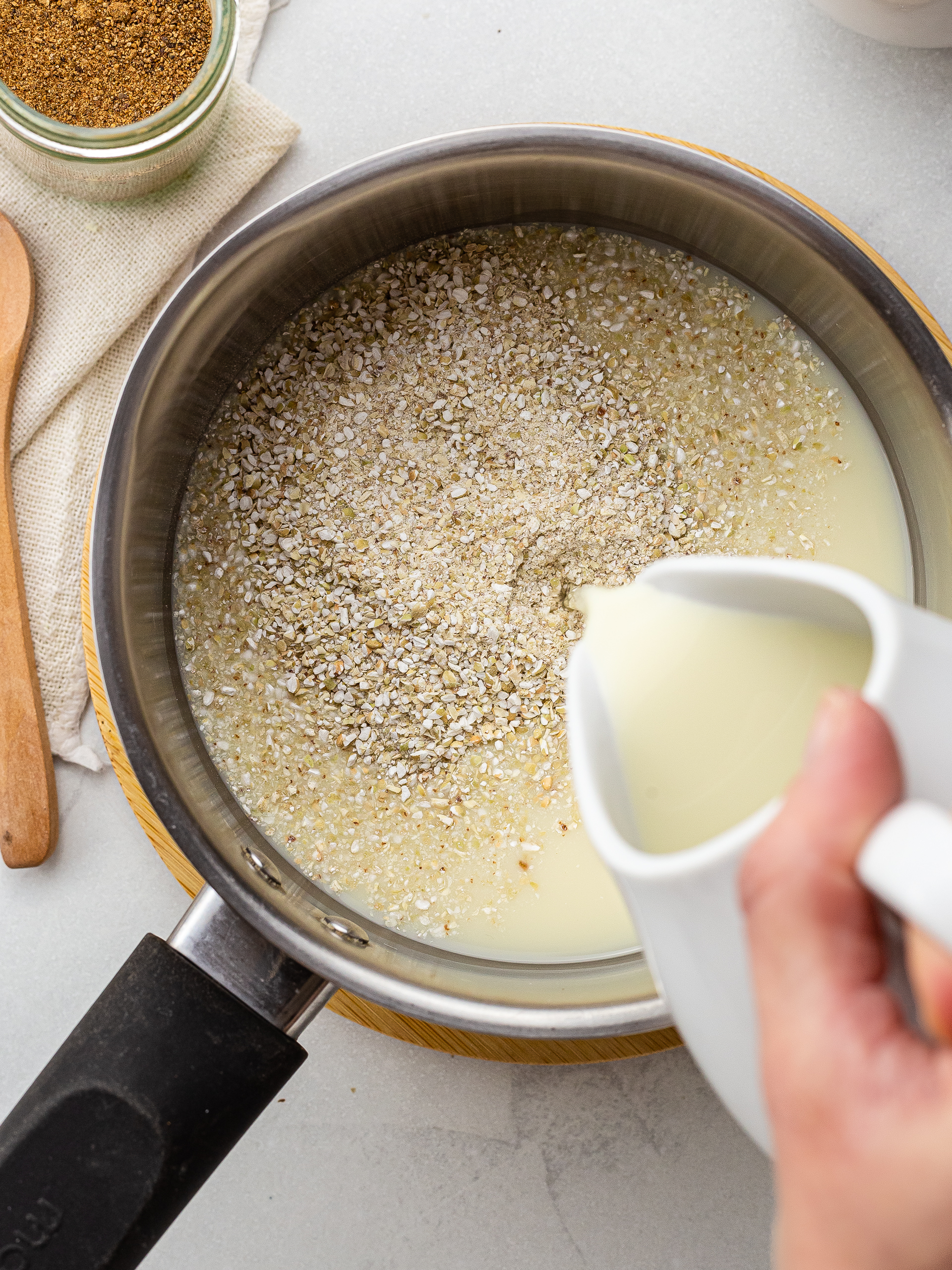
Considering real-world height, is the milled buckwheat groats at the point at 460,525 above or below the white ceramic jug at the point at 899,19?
below

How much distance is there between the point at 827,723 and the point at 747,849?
0.06m

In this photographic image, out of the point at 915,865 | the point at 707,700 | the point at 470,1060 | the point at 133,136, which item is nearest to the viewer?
the point at 915,865

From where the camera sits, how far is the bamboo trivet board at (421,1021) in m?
0.89

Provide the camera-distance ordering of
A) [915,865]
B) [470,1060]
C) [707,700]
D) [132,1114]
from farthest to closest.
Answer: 1. [470,1060]
2. [132,1114]
3. [707,700]
4. [915,865]

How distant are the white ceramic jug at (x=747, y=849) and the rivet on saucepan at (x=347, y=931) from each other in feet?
1.40

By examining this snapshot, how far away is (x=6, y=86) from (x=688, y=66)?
620mm

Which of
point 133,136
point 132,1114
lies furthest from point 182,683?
point 133,136

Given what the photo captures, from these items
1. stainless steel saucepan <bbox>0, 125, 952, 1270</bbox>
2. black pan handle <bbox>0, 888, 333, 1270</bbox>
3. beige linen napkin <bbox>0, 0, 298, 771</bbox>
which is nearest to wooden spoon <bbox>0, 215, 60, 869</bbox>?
beige linen napkin <bbox>0, 0, 298, 771</bbox>

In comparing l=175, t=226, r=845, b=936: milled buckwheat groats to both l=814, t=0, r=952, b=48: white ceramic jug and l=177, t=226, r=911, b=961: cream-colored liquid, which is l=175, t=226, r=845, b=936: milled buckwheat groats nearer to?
l=177, t=226, r=911, b=961: cream-colored liquid

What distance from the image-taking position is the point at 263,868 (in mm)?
877

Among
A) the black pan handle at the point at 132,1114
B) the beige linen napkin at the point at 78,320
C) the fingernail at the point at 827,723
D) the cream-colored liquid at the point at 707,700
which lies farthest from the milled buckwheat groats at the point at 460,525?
the fingernail at the point at 827,723

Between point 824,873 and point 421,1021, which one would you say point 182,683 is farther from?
point 824,873

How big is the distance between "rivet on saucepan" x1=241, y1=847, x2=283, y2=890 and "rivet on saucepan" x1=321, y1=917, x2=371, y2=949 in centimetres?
5

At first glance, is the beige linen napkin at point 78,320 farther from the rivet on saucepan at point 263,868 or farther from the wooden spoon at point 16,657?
the rivet on saucepan at point 263,868
